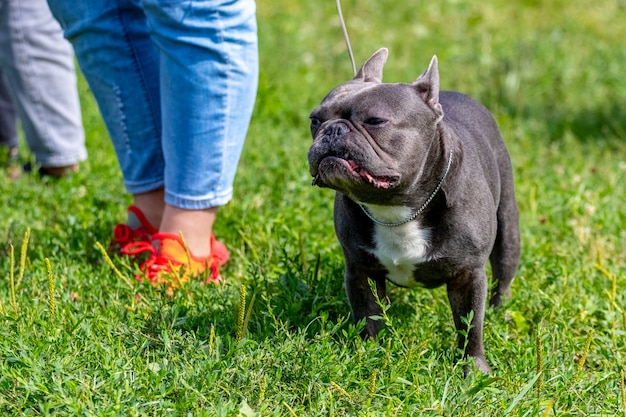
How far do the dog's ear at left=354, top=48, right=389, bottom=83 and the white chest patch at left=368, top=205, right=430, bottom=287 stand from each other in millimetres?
441

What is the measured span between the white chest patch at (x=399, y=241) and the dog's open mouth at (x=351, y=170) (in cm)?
24

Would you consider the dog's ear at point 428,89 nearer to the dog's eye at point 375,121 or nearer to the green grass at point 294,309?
the dog's eye at point 375,121

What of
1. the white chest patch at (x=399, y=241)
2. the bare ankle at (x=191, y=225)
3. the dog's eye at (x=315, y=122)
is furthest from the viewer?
the bare ankle at (x=191, y=225)

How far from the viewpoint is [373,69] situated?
289 cm

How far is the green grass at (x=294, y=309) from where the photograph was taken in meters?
2.43

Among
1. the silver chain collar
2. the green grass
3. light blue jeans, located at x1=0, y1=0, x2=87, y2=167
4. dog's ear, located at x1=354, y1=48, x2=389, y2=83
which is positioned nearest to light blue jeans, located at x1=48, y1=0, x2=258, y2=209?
the green grass

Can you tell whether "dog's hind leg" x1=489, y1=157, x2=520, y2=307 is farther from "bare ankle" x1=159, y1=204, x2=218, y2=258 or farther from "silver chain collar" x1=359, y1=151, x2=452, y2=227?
"bare ankle" x1=159, y1=204, x2=218, y2=258

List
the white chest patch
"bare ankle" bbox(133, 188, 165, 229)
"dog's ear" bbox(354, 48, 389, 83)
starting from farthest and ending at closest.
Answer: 1. "bare ankle" bbox(133, 188, 165, 229)
2. "dog's ear" bbox(354, 48, 389, 83)
3. the white chest patch

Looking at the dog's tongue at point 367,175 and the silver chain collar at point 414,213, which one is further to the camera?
the silver chain collar at point 414,213

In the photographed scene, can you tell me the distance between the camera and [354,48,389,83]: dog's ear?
284 centimetres

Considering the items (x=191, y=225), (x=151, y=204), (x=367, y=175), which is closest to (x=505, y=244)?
(x=367, y=175)

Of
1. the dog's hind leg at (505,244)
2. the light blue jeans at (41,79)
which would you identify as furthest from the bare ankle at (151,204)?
the dog's hind leg at (505,244)

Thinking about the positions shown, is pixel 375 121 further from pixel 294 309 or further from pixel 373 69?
pixel 294 309

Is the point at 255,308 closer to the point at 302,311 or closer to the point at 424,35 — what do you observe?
the point at 302,311
